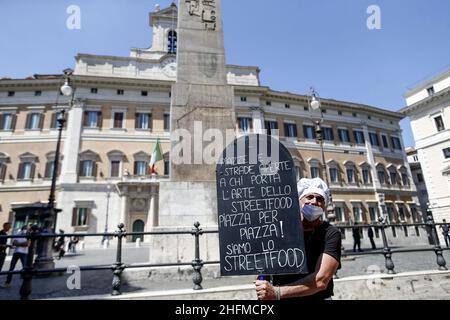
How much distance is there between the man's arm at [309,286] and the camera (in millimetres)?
1597

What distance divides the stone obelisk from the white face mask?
3.96m

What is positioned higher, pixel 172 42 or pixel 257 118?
pixel 172 42

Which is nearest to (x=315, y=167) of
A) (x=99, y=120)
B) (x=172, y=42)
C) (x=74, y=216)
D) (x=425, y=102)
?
(x=425, y=102)

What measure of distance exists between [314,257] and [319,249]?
0.22ft

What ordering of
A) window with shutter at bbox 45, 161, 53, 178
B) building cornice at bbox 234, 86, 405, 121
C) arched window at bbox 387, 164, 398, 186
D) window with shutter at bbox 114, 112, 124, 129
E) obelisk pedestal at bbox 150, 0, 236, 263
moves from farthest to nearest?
arched window at bbox 387, 164, 398, 186
building cornice at bbox 234, 86, 405, 121
window with shutter at bbox 114, 112, 124, 129
window with shutter at bbox 45, 161, 53, 178
obelisk pedestal at bbox 150, 0, 236, 263

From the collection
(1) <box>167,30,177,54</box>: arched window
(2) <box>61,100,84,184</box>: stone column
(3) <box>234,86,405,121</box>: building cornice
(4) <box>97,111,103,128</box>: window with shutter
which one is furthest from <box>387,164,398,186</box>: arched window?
(2) <box>61,100,84,184</box>: stone column

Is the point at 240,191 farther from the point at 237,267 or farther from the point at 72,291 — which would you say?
the point at 72,291

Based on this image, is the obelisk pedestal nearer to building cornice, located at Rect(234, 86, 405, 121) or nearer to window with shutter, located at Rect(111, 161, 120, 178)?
window with shutter, located at Rect(111, 161, 120, 178)

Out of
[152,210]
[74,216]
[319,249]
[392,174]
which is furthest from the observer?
[392,174]

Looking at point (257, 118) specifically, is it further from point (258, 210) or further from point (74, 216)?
point (258, 210)

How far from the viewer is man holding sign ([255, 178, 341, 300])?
1605 millimetres

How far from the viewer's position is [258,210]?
218cm
